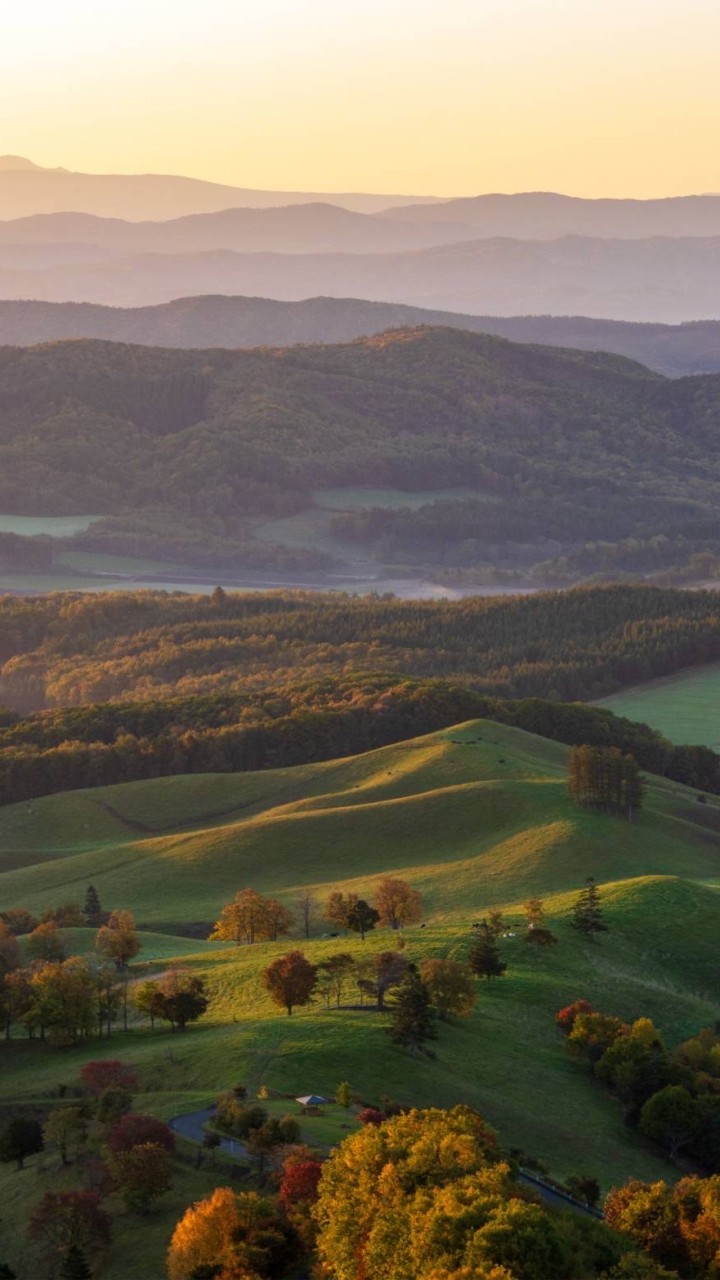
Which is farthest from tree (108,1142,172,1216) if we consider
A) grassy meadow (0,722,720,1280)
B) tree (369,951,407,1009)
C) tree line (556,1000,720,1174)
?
tree (369,951,407,1009)

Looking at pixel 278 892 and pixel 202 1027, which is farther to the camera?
pixel 278 892

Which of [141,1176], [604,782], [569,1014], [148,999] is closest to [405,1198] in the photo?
[141,1176]

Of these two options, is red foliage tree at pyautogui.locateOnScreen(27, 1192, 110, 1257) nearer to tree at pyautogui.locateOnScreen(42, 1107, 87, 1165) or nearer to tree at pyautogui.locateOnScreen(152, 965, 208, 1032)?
tree at pyautogui.locateOnScreen(42, 1107, 87, 1165)

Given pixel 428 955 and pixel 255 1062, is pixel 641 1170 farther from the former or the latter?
pixel 428 955

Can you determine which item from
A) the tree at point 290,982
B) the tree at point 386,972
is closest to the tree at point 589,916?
the tree at point 386,972

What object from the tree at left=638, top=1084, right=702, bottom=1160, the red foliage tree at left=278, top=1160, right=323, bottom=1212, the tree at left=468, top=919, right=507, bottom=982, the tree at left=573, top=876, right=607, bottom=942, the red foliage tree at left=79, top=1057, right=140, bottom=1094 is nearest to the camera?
the red foliage tree at left=278, top=1160, right=323, bottom=1212

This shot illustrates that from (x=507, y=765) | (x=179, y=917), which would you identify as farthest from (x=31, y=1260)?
(x=507, y=765)

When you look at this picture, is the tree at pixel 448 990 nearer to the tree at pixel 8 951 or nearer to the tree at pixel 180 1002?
the tree at pixel 180 1002
